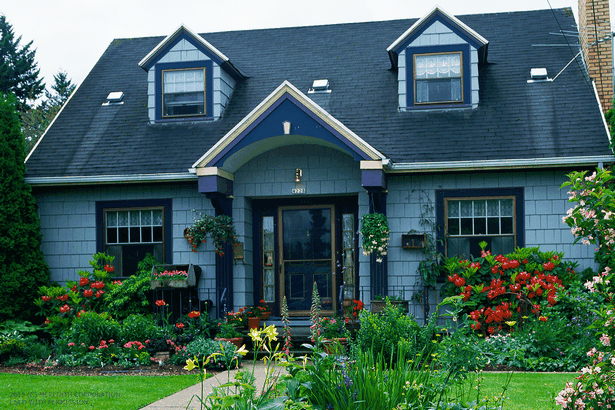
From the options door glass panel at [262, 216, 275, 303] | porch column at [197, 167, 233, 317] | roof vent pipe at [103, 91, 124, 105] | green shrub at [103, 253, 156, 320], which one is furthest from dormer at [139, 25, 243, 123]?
green shrub at [103, 253, 156, 320]

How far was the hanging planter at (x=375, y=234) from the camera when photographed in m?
9.42

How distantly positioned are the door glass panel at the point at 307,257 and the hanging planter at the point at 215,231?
46.5 inches

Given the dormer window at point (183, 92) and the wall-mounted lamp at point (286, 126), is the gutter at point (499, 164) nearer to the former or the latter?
the wall-mounted lamp at point (286, 126)

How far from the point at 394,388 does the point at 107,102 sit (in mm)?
10200

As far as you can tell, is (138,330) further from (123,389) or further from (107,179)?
(107,179)

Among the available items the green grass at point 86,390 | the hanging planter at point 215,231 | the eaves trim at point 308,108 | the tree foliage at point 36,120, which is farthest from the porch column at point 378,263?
the tree foliage at point 36,120

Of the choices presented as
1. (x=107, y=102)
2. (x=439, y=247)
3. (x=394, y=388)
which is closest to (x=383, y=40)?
(x=439, y=247)

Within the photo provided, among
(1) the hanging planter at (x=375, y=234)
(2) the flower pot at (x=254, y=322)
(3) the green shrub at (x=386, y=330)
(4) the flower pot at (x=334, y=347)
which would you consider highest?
(1) the hanging planter at (x=375, y=234)

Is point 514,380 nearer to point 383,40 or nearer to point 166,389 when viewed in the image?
point 166,389

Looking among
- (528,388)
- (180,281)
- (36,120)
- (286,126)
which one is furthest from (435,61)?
(36,120)

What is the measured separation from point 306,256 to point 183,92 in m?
3.92

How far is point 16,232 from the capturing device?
393 inches

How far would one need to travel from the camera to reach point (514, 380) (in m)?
6.64

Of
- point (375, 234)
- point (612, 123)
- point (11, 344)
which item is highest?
point (612, 123)
